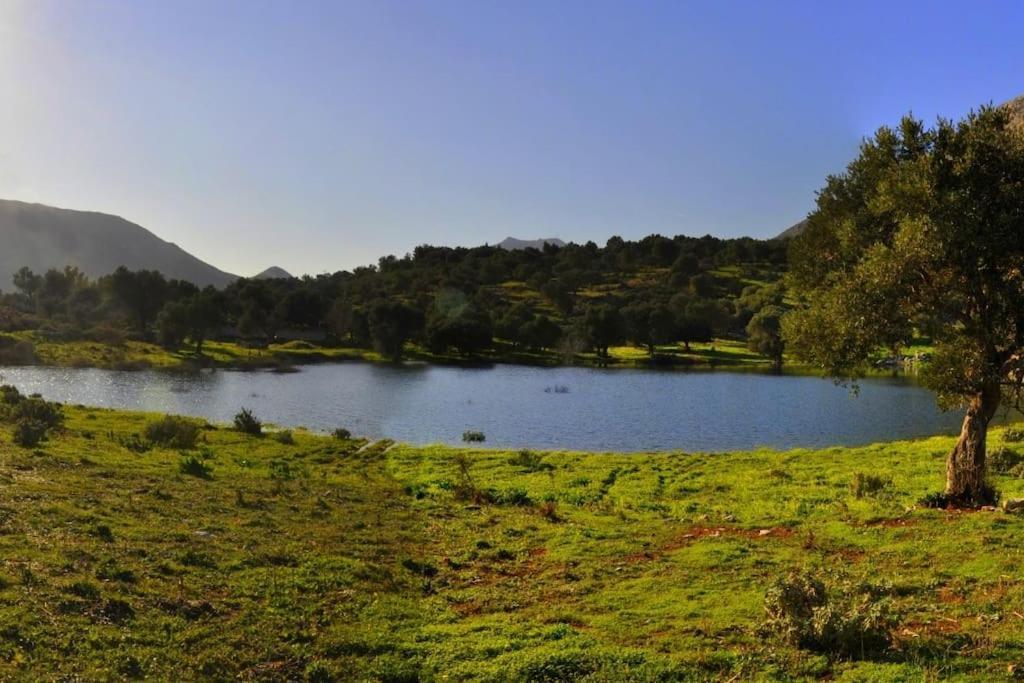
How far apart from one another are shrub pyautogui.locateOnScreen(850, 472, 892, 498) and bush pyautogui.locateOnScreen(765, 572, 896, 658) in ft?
58.7

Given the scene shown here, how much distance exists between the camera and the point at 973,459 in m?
23.0

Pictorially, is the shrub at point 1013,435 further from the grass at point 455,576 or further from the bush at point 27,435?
the bush at point 27,435

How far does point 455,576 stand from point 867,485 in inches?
802

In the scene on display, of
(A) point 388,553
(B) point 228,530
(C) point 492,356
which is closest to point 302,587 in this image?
(A) point 388,553

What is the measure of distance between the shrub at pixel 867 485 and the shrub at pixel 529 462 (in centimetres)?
1762

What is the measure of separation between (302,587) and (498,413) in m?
60.1

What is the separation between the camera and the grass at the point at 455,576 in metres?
11.1

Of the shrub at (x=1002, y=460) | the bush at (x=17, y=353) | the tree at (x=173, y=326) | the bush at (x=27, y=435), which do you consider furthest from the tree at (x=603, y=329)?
the bush at (x=27, y=435)

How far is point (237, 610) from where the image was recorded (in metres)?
13.9

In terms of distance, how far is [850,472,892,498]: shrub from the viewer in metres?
28.4

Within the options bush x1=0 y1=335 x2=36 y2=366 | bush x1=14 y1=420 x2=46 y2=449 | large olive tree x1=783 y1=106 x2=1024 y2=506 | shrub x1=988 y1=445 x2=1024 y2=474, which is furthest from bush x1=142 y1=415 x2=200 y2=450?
bush x1=0 y1=335 x2=36 y2=366

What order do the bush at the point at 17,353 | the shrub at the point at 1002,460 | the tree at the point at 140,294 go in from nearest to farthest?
the shrub at the point at 1002,460, the bush at the point at 17,353, the tree at the point at 140,294

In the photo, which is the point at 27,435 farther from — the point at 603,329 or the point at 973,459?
the point at 603,329

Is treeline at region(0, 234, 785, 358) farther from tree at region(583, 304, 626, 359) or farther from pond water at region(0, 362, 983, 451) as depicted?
pond water at region(0, 362, 983, 451)
